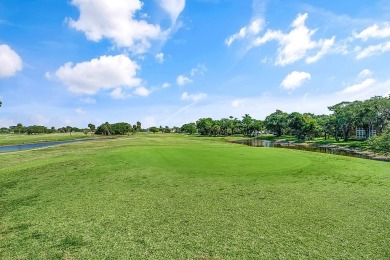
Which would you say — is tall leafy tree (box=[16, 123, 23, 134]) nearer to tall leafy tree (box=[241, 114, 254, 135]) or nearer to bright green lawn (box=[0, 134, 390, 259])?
tall leafy tree (box=[241, 114, 254, 135])

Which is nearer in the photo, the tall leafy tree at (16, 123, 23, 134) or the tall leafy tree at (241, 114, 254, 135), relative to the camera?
the tall leafy tree at (241, 114, 254, 135)

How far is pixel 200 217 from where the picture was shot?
948 centimetres

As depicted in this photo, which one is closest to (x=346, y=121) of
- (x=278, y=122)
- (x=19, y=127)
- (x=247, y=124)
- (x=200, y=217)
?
(x=278, y=122)

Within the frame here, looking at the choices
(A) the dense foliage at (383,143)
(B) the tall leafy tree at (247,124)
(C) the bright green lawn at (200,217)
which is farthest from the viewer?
(B) the tall leafy tree at (247,124)

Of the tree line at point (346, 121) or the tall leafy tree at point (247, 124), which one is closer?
the tree line at point (346, 121)

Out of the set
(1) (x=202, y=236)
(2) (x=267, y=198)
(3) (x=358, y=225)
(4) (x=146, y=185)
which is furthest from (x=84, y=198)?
(3) (x=358, y=225)

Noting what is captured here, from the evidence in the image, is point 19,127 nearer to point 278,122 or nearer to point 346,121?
point 278,122

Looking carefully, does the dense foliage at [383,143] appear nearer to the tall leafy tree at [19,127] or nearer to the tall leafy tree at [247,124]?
the tall leafy tree at [247,124]

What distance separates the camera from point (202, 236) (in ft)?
25.8

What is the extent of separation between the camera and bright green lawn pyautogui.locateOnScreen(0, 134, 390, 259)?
7.09 m

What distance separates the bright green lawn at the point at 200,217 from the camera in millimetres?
7086

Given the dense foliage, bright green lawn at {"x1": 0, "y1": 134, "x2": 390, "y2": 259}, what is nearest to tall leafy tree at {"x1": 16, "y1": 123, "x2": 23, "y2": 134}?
bright green lawn at {"x1": 0, "y1": 134, "x2": 390, "y2": 259}

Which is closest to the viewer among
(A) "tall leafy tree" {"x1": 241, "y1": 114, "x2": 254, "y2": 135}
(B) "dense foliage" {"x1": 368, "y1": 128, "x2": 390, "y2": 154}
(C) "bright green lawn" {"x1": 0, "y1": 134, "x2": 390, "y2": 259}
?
(C) "bright green lawn" {"x1": 0, "y1": 134, "x2": 390, "y2": 259}

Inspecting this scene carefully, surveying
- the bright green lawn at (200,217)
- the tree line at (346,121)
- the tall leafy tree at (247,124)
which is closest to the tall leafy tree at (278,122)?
the tree line at (346,121)
